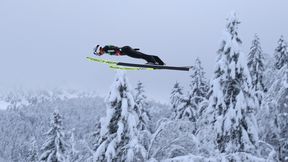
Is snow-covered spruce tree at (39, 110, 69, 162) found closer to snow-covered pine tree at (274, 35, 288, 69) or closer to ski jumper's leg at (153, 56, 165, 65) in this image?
snow-covered pine tree at (274, 35, 288, 69)

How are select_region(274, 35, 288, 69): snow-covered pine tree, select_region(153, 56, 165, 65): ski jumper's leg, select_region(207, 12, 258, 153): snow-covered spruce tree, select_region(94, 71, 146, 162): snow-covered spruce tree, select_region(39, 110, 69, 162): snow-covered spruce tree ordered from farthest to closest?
select_region(39, 110, 69, 162): snow-covered spruce tree
select_region(274, 35, 288, 69): snow-covered pine tree
select_region(94, 71, 146, 162): snow-covered spruce tree
select_region(207, 12, 258, 153): snow-covered spruce tree
select_region(153, 56, 165, 65): ski jumper's leg

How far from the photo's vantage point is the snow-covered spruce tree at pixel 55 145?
33.3 metres

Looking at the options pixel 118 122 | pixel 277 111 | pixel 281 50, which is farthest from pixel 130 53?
pixel 281 50

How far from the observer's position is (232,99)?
20.2 meters

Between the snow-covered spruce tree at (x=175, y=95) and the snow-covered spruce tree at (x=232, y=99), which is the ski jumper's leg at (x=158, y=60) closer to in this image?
the snow-covered spruce tree at (x=232, y=99)

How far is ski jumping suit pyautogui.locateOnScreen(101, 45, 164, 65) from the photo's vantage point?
1348 centimetres

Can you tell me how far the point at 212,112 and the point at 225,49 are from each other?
8.36 feet

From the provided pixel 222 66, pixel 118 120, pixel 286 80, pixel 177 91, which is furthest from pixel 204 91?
pixel 286 80

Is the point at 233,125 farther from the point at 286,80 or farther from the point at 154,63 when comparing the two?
the point at 154,63

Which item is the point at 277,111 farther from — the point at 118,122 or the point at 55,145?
the point at 55,145

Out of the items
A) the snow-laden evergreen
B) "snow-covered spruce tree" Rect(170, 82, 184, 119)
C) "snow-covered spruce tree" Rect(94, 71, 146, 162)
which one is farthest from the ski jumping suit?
"snow-covered spruce tree" Rect(170, 82, 184, 119)

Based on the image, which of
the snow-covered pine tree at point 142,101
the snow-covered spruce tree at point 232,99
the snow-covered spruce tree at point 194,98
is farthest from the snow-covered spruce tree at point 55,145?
the snow-covered spruce tree at point 232,99

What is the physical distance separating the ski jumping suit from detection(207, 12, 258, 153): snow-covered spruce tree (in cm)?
609

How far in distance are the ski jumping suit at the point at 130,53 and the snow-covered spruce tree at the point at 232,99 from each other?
20.0ft
